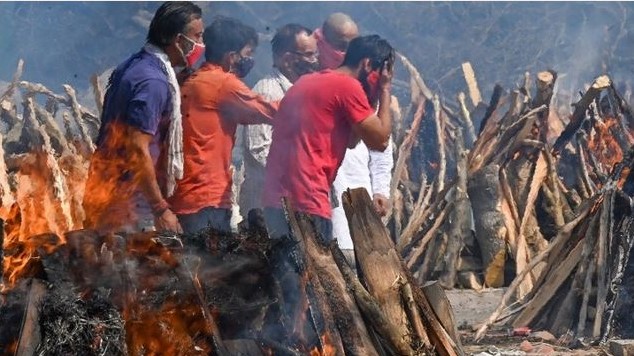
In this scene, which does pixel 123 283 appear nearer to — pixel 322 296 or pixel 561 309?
pixel 322 296

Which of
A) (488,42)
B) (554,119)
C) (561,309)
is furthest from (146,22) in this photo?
(561,309)

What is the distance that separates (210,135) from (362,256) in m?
1.35

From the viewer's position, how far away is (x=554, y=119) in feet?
45.3

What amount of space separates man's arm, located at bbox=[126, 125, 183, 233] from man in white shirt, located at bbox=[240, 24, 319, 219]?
2277mm

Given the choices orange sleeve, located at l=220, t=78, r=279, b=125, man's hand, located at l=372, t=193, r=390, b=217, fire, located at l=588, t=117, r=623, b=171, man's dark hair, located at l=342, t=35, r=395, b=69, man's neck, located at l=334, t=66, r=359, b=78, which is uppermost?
man's dark hair, located at l=342, t=35, r=395, b=69

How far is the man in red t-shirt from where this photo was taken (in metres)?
6.39

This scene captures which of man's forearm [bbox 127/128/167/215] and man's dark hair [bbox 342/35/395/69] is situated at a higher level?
man's dark hair [bbox 342/35/395/69]

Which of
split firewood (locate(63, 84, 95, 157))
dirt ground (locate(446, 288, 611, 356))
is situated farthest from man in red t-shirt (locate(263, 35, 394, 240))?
split firewood (locate(63, 84, 95, 157))

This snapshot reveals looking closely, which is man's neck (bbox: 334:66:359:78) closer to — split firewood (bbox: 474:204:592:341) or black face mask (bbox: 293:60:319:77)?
black face mask (bbox: 293:60:319:77)

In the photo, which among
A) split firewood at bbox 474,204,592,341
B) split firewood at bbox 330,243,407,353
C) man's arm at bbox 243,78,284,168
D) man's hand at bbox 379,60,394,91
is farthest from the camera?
split firewood at bbox 474,204,592,341

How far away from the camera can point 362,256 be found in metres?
5.30

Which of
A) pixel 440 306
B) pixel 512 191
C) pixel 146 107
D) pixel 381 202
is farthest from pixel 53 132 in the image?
pixel 440 306

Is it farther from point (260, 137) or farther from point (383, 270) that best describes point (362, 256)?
point (260, 137)

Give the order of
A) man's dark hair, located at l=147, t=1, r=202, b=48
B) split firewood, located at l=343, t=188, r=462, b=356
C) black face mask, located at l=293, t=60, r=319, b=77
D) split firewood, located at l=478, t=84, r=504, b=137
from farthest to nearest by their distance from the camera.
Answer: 1. split firewood, located at l=478, t=84, r=504, b=137
2. black face mask, located at l=293, t=60, r=319, b=77
3. man's dark hair, located at l=147, t=1, r=202, b=48
4. split firewood, located at l=343, t=188, r=462, b=356
